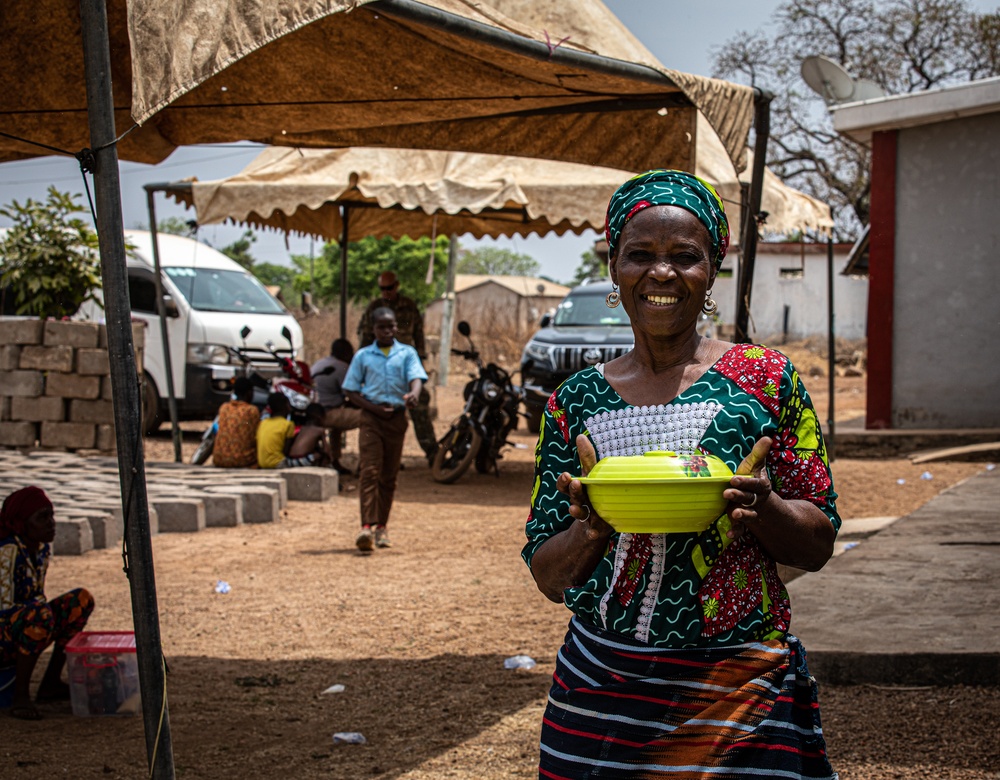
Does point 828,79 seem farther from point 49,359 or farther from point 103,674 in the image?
point 103,674

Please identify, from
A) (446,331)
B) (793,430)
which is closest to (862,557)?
(793,430)

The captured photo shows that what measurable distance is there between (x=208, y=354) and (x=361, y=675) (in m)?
9.51

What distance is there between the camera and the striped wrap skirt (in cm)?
193

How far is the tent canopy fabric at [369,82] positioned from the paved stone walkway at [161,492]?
3.34 m

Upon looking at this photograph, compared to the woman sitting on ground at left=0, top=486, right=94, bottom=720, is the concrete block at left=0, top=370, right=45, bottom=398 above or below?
above

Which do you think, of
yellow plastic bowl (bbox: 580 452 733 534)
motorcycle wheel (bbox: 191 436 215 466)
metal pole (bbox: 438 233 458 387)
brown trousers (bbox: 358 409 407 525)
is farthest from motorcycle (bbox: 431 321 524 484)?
metal pole (bbox: 438 233 458 387)

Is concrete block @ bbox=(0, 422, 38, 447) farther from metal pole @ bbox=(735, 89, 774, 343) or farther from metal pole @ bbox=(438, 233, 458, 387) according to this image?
metal pole @ bbox=(438, 233, 458, 387)

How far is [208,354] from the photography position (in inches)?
543

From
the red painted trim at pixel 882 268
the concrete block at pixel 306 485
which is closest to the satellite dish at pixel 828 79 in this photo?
the red painted trim at pixel 882 268

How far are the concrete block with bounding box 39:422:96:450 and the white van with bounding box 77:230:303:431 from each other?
5.07 ft

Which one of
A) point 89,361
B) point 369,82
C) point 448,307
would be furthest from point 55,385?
point 448,307

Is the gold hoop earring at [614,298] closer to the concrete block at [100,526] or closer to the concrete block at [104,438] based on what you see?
the concrete block at [100,526]

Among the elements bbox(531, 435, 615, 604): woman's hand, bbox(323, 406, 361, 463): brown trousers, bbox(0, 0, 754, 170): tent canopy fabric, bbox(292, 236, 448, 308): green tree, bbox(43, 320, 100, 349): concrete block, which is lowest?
bbox(323, 406, 361, 463): brown trousers

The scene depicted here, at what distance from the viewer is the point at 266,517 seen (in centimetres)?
887
